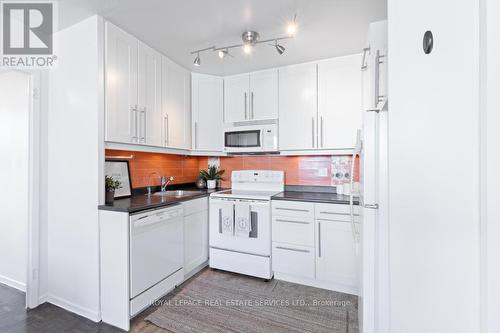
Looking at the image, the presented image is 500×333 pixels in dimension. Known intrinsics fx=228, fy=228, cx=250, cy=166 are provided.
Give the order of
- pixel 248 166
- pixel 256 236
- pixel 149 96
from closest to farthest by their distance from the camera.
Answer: pixel 149 96, pixel 256 236, pixel 248 166

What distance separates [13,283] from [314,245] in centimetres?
309

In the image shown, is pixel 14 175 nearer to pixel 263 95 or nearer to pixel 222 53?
pixel 222 53

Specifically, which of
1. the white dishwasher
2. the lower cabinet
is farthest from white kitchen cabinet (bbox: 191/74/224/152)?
the lower cabinet

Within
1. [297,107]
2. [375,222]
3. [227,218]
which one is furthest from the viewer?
[297,107]

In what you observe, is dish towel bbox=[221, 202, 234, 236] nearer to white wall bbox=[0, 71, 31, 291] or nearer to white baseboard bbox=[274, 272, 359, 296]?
white baseboard bbox=[274, 272, 359, 296]

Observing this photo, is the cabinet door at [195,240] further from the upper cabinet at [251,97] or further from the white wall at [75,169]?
the upper cabinet at [251,97]

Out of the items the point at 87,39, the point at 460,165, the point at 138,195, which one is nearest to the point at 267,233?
the point at 138,195

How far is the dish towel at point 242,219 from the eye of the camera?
255 centimetres

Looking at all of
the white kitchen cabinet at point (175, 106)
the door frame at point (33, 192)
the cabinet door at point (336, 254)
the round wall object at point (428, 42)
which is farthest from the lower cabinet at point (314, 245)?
the door frame at point (33, 192)

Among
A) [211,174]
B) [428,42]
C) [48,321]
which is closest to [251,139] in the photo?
[211,174]

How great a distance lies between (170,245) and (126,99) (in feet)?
4.68

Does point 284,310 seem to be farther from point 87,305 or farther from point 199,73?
point 199,73

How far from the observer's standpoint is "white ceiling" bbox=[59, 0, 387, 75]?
171 centimetres

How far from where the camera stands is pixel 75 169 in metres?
1.95
